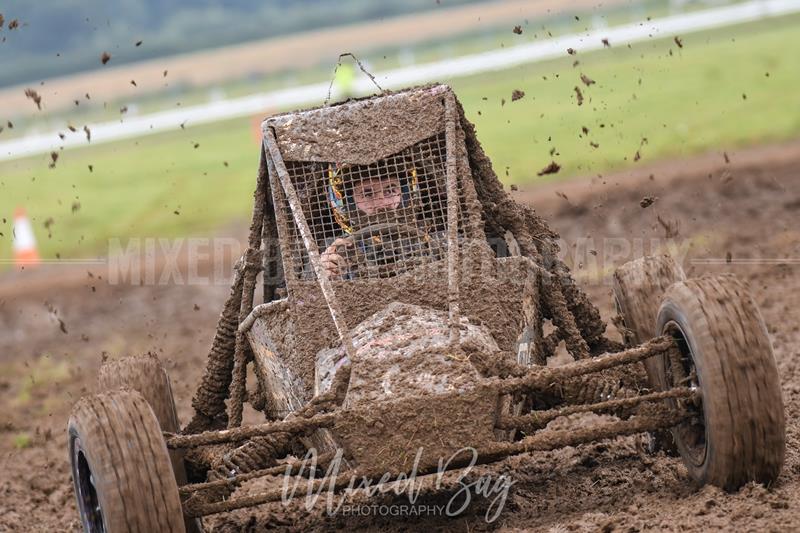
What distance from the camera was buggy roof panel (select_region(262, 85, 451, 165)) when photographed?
5.93 metres

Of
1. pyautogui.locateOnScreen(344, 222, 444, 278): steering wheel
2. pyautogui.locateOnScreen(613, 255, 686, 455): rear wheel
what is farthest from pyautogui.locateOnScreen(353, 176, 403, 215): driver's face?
pyautogui.locateOnScreen(613, 255, 686, 455): rear wheel

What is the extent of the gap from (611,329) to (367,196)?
12.8ft

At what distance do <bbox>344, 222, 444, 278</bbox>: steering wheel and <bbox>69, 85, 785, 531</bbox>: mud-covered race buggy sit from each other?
0.03ft

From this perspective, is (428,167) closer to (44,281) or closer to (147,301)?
(147,301)

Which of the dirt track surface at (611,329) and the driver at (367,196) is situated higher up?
the driver at (367,196)

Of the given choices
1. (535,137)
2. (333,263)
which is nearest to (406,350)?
(333,263)

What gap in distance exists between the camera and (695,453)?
506 centimetres

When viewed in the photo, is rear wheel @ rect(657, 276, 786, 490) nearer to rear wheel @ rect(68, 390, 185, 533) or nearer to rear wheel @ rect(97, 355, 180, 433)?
rear wheel @ rect(68, 390, 185, 533)

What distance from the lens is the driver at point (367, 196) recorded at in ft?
19.2

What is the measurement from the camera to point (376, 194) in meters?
5.92

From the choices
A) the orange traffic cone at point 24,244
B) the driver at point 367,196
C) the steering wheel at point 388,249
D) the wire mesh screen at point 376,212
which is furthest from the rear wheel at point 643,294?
the orange traffic cone at point 24,244

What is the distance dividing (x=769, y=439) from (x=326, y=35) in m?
38.4

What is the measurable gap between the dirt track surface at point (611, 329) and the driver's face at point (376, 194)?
142 cm

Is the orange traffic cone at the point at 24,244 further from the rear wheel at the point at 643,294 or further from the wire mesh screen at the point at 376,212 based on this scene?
the rear wheel at the point at 643,294
